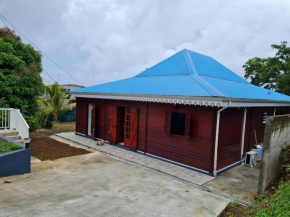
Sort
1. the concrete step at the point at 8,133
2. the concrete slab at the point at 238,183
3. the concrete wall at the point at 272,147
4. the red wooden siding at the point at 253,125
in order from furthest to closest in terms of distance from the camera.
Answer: the red wooden siding at the point at 253,125 → the concrete step at the point at 8,133 → the concrete slab at the point at 238,183 → the concrete wall at the point at 272,147

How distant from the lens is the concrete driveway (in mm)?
3898

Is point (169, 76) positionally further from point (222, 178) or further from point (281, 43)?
point (281, 43)

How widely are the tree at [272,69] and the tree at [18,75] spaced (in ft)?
70.0

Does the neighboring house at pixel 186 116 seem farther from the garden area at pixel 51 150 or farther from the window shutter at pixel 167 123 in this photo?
the garden area at pixel 51 150

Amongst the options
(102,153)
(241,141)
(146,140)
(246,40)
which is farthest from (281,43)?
(102,153)

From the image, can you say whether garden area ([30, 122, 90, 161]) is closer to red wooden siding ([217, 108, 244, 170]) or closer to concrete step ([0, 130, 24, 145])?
concrete step ([0, 130, 24, 145])

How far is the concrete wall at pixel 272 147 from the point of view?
15.9ft

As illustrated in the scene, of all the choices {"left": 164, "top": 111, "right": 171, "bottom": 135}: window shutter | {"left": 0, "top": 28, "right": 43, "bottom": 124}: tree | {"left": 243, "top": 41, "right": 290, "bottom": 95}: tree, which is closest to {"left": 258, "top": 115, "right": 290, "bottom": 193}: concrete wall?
{"left": 164, "top": 111, "right": 171, "bottom": 135}: window shutter

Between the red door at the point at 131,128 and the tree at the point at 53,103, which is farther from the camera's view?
the tree at the point at 53,103

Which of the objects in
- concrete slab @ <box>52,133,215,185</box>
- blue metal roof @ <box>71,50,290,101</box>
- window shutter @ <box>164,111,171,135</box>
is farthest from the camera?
window shutter @ <box>164,111,171,135</box>

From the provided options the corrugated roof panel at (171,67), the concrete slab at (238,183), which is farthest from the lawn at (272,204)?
the corrugated roof panel at (171,67)

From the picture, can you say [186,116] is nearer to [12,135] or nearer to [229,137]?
[229,137]

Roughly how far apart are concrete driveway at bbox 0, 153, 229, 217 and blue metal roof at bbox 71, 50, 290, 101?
9.24 feet

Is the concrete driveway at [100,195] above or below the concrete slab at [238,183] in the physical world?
above
